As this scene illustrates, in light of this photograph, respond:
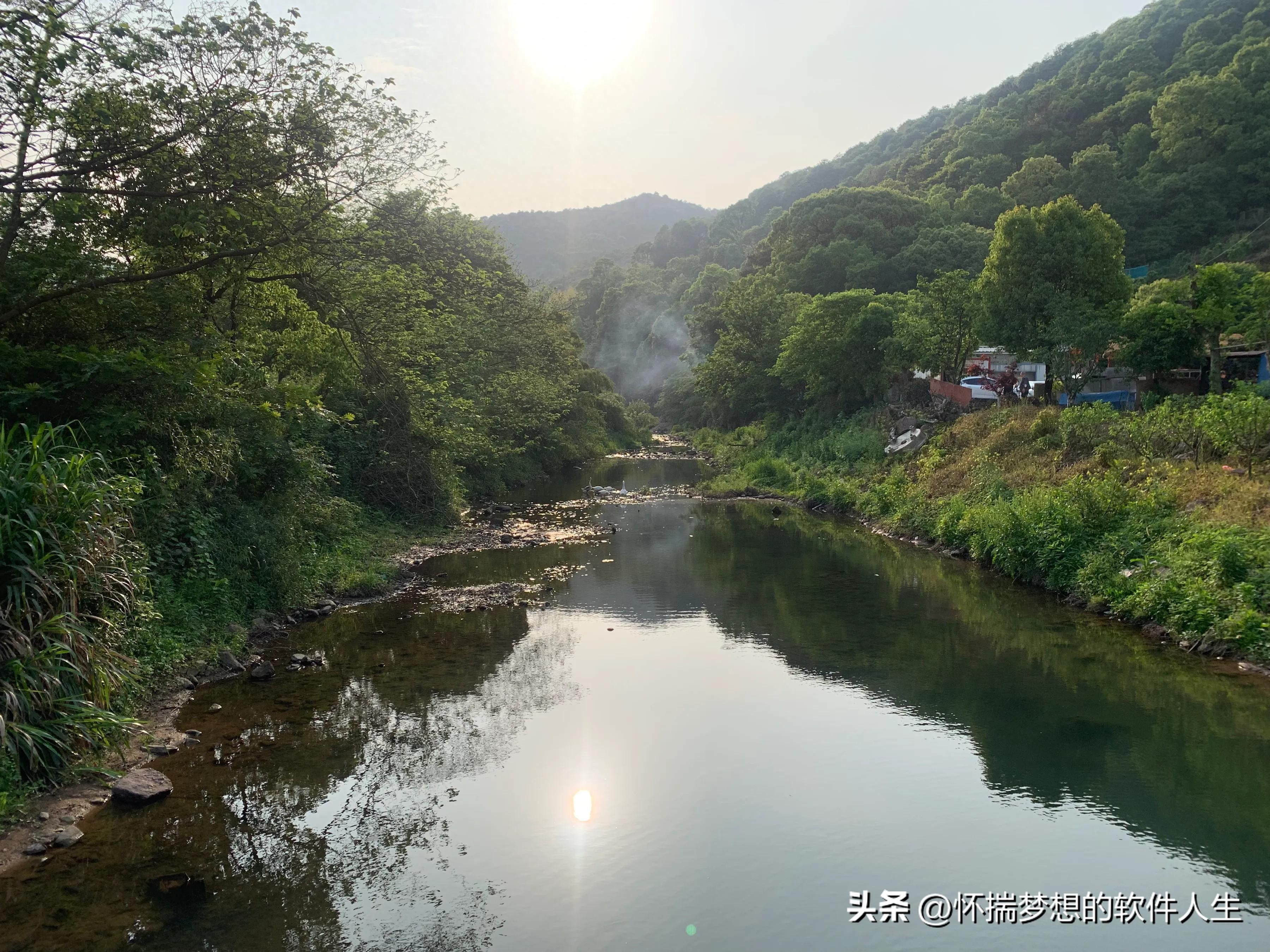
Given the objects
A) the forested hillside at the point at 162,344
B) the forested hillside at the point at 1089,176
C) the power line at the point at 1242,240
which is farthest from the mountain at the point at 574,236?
the forested hillside at the point at 162,344

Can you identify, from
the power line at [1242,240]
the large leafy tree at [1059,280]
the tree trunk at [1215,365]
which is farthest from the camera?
the power line at [1242,240]

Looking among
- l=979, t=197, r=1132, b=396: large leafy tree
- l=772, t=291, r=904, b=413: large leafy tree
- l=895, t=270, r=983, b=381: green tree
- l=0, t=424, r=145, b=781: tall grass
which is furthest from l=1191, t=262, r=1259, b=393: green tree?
l=0, t=424, r=145, b=781: tall grass

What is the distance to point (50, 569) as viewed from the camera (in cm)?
784

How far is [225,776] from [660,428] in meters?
72.1

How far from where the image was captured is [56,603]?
793 centimetres

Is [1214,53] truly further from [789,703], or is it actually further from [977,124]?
[789,703]

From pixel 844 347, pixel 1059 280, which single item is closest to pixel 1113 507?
pixel 1059 280

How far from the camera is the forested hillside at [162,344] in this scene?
26.5ft

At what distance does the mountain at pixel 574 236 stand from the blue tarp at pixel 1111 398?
126618 millimetres

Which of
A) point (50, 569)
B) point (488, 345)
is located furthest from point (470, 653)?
point (488, 345)

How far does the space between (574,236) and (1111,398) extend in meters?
166

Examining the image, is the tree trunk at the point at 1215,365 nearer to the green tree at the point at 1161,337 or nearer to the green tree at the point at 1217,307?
the green tree at the point at 1217,307

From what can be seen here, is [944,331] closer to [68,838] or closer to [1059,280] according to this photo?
[1059,280]

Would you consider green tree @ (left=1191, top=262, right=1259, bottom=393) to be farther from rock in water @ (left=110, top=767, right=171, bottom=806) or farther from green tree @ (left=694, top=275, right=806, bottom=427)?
rock in water @ (left=110, top=767, right=171, bottom=806)
